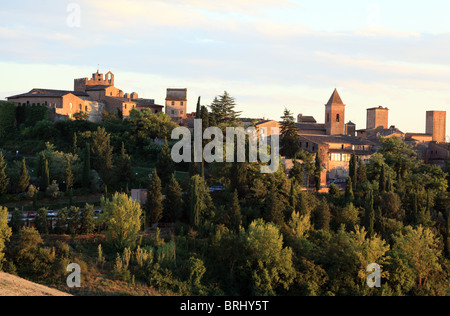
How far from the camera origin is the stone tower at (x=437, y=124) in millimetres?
66750

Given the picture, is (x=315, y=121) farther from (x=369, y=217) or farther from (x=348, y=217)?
(x=369, y=217)

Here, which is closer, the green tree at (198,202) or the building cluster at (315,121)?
the green tree at (198,202)

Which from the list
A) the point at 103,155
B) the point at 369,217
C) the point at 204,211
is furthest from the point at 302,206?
the point at 103,155

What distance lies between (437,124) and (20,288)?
2212 inches

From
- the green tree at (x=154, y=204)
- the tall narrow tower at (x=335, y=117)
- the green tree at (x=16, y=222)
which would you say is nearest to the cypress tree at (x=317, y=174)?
the green tree at (x=154, y=204)

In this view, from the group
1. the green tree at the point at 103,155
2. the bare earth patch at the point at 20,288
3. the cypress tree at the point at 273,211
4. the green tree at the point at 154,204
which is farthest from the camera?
the green tree at the point at 103,155

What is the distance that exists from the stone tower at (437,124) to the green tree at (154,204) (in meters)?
44.0

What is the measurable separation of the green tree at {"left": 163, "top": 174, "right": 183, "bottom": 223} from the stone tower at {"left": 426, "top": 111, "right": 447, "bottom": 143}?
42.9m

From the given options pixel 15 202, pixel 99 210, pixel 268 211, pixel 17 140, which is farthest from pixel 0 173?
pixel 268 211

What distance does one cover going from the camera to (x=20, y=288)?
21578mm

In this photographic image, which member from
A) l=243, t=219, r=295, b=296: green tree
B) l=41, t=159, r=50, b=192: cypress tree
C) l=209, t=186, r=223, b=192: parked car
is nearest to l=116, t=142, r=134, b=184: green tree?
l=41, t=159, r=50, b=192: cypress tree

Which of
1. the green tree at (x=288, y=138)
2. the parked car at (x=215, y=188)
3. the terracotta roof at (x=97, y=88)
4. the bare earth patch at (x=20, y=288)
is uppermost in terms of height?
the terracotta roof at (x=97, y=88)

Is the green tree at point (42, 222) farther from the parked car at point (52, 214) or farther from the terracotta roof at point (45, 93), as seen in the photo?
the terracotta roof at point (45, 93)
